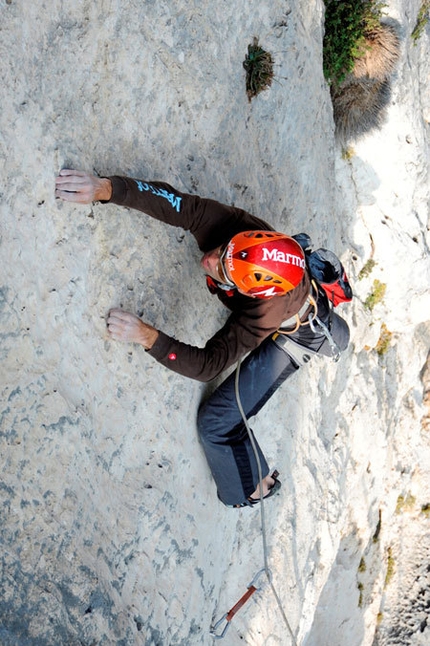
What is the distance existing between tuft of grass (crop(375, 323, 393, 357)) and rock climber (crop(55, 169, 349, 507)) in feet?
13.2

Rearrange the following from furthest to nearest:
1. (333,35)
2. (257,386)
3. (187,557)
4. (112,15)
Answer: (333,35) → (257,386) → (187,557) → (112,15)

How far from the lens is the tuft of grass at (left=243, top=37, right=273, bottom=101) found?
20.1 ft

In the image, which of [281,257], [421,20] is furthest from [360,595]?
[421,20]

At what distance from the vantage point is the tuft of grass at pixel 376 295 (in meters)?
9.20

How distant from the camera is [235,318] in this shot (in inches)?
190

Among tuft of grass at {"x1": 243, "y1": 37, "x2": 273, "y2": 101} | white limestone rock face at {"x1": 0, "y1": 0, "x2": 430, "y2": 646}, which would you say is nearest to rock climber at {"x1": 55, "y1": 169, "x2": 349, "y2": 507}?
white limestone rock face at {"x1": 0, "y1": 0, "x2": 430, "y2": 646}

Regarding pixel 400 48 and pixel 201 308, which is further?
pixel 400 48

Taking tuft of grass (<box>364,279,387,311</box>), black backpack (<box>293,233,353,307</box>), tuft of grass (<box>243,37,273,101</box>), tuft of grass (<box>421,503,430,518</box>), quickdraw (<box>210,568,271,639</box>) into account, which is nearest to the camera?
black backpack (<box>293,233,353,307</box>)

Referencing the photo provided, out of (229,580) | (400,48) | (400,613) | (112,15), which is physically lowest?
(400,613)

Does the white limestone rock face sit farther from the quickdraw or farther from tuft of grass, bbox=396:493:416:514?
tuft of grass, bbox=396:493:416:514

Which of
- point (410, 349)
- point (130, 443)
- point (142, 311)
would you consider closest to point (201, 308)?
point (142, 311)

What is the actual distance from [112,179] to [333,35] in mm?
5182

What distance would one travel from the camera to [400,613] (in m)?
10.7

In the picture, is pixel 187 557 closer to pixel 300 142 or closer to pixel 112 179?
pixel 112 179
